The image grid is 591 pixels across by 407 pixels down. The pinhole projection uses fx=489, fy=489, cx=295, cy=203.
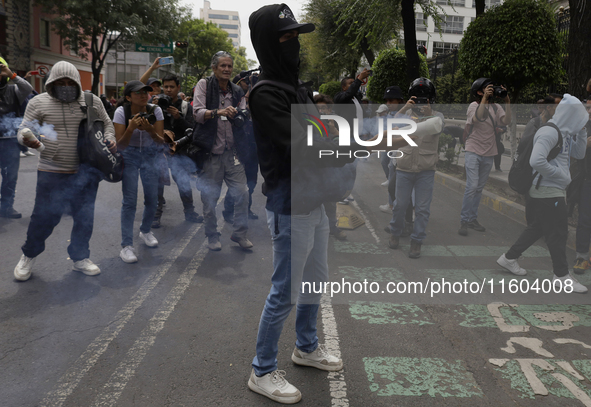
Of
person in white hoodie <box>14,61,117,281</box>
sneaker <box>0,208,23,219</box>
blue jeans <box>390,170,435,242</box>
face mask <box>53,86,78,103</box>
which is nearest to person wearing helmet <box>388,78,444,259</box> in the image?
blue jeans <box>390,170,435,242</box>

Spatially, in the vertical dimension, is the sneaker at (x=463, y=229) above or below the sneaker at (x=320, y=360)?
above

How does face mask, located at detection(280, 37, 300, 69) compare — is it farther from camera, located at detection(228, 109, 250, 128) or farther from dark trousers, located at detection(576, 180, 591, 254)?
dark trousers, located at detection(576, 180, 591, 254)

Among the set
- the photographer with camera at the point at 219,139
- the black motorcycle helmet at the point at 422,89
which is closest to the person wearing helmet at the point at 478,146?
the black motorcycle helmet at the point at 422,89

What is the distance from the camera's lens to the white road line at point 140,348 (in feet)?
8.57

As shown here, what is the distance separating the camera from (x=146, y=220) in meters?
5.33

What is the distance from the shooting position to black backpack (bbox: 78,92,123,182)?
13.7 ft

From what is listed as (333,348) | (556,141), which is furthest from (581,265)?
(333,348)

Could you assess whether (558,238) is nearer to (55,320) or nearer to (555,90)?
(55,320)

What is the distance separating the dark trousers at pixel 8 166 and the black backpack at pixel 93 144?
2.71 m

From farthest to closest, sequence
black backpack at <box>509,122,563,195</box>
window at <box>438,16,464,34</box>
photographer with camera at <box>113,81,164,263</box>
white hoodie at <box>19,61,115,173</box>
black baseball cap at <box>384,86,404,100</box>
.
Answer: window at <box>438,16,464,34</box> → black baseball cap at <box>384,86,404,100</box> → photographer with camera at <box>113,81,164,263</box> → black backpack at <box>509,122,563,195</box> → white hoodie at <box>19,61,115,173</box>

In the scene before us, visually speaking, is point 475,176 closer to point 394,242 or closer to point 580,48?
point 394,242

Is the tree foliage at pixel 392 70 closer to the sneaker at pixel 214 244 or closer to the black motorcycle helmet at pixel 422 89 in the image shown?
the black motorcycle helmet at pixel 422 89

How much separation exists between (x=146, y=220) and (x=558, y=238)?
4099mm

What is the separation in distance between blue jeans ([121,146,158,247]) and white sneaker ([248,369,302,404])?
2.78m
